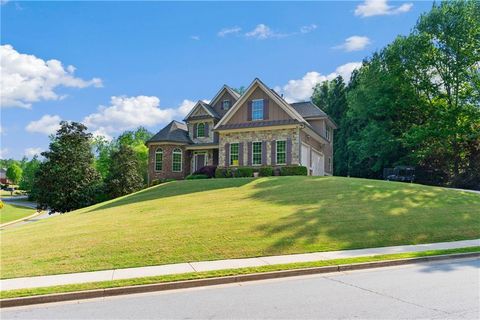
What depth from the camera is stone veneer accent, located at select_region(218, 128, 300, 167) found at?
26.5 meters

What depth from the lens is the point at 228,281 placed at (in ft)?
24.6

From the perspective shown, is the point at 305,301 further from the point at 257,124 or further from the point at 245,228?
the point at 257,124

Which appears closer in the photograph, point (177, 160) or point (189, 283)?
point (189, 283)

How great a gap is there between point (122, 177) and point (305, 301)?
3240cm

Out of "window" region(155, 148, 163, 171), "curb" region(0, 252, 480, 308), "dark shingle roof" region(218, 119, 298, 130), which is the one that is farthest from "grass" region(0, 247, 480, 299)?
"window" region(155, 148, 163, 171)

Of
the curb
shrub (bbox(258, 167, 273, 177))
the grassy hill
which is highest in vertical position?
shrub (bbox(258, 167, 273, 177))

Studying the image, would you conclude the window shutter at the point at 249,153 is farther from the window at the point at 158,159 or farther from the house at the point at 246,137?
the window at the point at 158,159

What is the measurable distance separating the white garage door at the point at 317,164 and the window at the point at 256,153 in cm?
554

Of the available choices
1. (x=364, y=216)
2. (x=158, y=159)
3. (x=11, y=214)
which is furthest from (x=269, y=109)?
(x=11, y=214)

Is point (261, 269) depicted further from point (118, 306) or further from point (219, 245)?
point (118, 306)

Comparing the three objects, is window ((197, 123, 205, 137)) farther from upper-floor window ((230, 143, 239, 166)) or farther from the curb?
the curb

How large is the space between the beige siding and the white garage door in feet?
17.6

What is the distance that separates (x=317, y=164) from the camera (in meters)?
32.1

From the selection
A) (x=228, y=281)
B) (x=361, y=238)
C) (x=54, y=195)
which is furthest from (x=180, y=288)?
(x=54, y=195)
